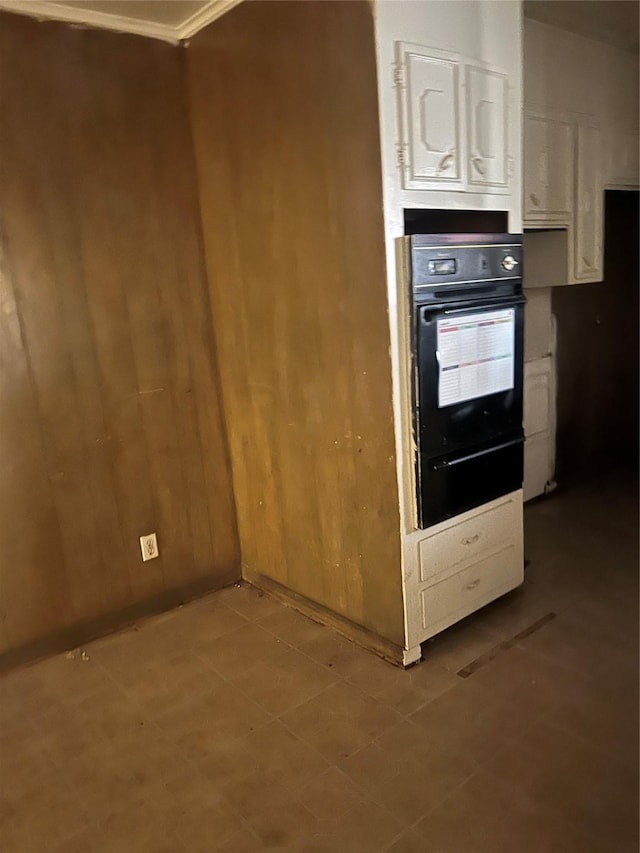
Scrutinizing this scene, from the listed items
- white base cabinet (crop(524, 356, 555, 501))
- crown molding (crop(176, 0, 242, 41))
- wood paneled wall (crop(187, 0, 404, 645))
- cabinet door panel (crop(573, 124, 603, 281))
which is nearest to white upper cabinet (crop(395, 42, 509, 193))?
wood paneled wall (crop(187, 0, 404, 645))

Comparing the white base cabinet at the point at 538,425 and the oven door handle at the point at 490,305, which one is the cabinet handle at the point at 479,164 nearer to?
the oven door handle at the point at 490,305

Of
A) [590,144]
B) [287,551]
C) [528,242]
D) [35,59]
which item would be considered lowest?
[287,551]

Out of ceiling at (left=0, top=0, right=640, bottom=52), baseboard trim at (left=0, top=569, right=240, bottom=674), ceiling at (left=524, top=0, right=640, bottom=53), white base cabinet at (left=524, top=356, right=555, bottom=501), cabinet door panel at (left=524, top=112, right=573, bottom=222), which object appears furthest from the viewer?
white base cabinet at (left=524, top=356, right=555, bottom=501)

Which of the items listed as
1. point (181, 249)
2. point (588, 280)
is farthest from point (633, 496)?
point (181, 249)

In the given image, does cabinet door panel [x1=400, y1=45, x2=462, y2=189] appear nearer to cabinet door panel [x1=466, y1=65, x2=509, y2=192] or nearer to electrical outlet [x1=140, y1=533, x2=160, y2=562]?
cabinet door panel [x1=466, y1=65, x2=509, y2=192]

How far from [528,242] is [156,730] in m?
2.94

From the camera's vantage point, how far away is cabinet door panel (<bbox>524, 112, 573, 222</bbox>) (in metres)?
2.98

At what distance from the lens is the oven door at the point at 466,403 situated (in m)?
2.22

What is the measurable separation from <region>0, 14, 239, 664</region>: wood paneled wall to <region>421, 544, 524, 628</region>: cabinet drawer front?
1.20 meters

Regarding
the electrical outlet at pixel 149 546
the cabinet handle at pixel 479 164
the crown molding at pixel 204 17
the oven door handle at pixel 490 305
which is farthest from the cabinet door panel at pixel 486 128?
the electrical outlet at pixel 149 546

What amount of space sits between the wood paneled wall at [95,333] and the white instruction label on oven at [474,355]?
1206 mm

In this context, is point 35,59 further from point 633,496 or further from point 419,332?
point 633,496

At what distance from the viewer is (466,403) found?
2365 millimetres

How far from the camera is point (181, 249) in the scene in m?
2.83
